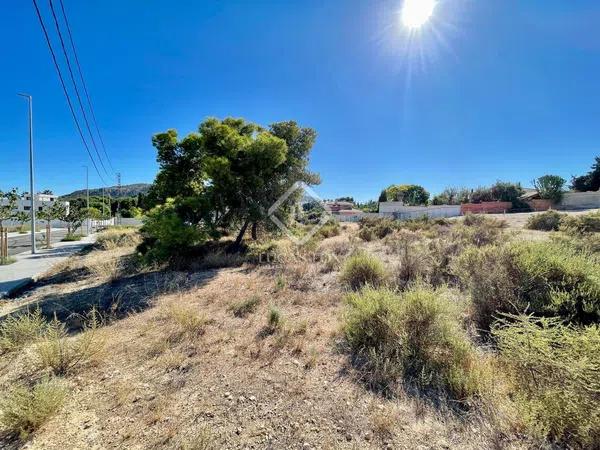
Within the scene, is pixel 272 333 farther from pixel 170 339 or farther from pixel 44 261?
pixel 44 261

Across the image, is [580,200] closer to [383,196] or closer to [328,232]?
[328,232]

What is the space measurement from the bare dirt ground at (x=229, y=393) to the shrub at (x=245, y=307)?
0.08 metres

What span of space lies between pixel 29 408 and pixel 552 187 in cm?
4822

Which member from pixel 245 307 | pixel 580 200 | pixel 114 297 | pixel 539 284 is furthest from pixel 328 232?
pixel 580 200

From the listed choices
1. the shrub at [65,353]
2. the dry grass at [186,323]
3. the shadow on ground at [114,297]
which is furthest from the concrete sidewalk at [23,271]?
the dry grass at [186,323]

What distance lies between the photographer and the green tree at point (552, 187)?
1312 inches

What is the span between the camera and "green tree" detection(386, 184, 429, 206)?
206 feet

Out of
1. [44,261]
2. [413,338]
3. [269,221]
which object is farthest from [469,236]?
[44,261]

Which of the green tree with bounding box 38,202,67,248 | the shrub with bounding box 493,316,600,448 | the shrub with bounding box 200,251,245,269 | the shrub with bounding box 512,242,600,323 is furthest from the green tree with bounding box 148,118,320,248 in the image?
the green tree with bounding box 38,202,67,248

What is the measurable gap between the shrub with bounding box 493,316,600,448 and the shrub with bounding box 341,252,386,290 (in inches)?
141

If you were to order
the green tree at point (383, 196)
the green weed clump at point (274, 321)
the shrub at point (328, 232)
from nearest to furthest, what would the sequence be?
the green weed clump at point (274, 321) < the shrub at point (328, 232) < the green tree at point (383, 196)

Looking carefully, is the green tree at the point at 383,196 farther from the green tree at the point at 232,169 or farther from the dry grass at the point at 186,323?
the dry grass at the point at 186,323

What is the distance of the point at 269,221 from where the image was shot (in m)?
10.2

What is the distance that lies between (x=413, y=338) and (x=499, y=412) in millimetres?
952
